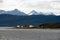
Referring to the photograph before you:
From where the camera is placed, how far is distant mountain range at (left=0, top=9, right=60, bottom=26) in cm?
2562

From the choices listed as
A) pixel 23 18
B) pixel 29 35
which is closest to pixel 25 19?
pixel 23 18

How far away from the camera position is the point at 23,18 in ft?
86.3

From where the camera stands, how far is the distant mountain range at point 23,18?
1009 inches

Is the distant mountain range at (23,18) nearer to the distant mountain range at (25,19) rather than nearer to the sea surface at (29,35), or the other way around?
the distant mountain range at (25,19)

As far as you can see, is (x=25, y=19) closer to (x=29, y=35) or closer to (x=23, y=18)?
(x=23, y=18)

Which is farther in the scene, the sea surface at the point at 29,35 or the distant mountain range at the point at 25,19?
the distant mountain range at the point at 25,19

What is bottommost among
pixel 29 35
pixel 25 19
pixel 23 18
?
pixel 29 35

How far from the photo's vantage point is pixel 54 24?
29.2 m

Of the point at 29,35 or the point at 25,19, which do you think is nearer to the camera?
the point at 29,35

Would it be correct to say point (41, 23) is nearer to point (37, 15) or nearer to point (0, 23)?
point (37, 15)

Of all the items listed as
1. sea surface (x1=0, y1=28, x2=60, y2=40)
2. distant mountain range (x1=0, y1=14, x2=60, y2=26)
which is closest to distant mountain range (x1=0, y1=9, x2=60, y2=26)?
distant mountain range (x1=0, y1=14, x2=60, y2=26)

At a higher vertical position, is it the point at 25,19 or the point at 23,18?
the point at 23,18

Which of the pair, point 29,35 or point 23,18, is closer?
point 29,35

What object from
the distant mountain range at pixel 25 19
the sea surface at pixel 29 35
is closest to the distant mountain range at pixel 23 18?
the distant mountain range at pixel 25 19
